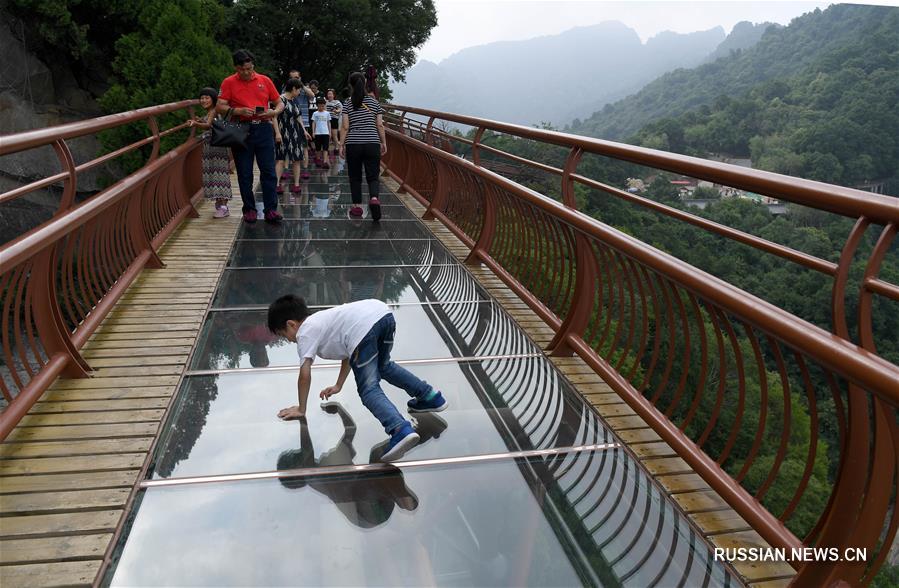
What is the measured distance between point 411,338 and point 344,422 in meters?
1.27

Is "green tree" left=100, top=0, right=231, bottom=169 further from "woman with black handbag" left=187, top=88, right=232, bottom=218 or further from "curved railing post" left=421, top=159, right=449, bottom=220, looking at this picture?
"curved railing post" left=421, top=159, right=449, bottom=220

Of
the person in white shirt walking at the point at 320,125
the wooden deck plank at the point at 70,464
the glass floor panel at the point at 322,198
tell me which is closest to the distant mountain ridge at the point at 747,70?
the person in white shirt walking at the point at 320,125

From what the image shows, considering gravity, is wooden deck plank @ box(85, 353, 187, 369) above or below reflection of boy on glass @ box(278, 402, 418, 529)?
below

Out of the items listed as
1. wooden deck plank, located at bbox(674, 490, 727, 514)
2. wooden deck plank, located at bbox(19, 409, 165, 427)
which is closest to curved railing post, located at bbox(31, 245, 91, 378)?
wooden deck plank, located at bbox(19, 409, 165, 427)

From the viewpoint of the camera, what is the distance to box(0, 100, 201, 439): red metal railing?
3000 millimetres

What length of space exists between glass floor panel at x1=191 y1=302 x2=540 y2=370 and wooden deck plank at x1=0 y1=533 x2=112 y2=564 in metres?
1.56

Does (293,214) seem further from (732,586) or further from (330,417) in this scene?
(732,586)

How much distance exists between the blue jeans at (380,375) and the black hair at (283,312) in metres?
0.34

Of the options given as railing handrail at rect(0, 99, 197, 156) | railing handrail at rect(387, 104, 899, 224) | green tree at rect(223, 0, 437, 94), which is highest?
green tree at rect(223, 0, 437, 94)

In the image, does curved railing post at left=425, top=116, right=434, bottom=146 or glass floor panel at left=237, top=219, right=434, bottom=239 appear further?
curved railing post at left=425, top=116, right=434, bottom=146

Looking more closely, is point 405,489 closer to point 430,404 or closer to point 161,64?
point 430,404

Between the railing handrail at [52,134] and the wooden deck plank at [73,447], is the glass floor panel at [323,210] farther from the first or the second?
the wooden deck plank at [73,447]

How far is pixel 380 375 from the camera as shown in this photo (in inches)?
134

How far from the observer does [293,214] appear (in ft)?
28.1
